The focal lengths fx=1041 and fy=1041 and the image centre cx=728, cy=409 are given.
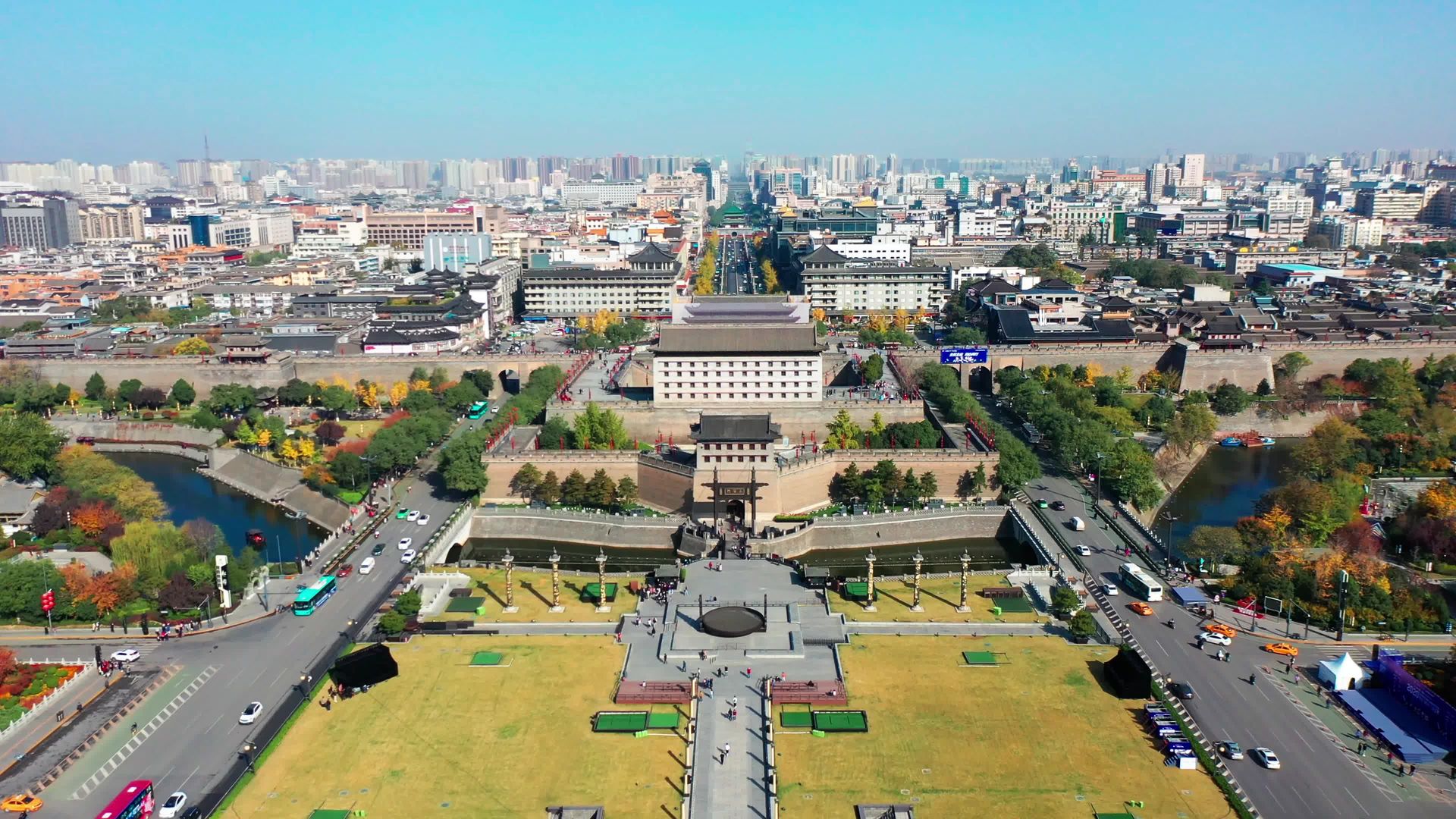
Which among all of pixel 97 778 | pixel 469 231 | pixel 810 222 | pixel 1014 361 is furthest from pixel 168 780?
pixel 469 231

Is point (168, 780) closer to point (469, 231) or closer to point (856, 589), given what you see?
point (856, 589)

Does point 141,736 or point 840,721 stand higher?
point 840,721

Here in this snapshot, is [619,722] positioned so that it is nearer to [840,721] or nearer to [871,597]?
[840,721]

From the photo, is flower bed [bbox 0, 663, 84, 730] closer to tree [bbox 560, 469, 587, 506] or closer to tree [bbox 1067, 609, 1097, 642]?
tree [bbox 560, 469, 587, 506]

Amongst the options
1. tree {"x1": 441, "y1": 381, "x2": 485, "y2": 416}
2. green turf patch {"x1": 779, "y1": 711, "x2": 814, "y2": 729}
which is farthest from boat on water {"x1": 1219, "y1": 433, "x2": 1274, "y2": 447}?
tree {"x1": 441, "y1": 381, "x2": 485, "y2": 416}

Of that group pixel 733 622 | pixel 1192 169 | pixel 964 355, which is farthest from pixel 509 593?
pixel 1192 169

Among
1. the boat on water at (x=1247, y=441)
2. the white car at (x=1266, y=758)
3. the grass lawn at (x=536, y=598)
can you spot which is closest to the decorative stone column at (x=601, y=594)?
the grass lawn at (x=536, y=598)

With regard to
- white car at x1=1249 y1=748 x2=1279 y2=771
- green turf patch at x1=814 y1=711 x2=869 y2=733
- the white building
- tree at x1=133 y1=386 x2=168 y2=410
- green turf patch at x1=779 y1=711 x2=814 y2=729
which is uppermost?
the white building
